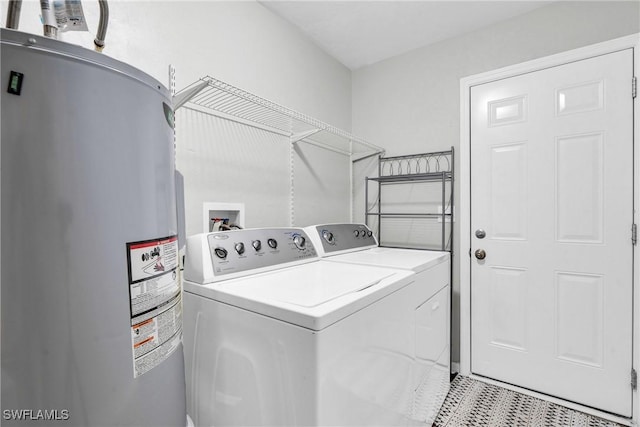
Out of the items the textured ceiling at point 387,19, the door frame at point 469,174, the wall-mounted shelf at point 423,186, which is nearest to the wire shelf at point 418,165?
the wall-mounted shelf at point 423,186

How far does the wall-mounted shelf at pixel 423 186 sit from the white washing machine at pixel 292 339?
43.9 inches

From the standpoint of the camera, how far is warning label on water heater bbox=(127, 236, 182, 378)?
0.62m

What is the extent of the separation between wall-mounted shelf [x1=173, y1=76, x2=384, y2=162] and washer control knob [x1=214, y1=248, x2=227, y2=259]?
2.21ft

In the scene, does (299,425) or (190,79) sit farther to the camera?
(190,79)

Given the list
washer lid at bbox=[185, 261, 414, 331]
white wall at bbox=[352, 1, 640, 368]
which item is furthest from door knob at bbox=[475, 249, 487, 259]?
washer lid at bbox=[185, 261, 414, 331]

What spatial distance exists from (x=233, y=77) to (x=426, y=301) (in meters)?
1.59

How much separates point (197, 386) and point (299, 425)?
49 cm

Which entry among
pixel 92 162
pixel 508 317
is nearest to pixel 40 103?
pixel 92 162

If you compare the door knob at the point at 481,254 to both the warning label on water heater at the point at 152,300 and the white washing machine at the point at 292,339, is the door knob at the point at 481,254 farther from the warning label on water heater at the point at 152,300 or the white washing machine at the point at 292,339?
the warning label on water heater at the point at 152,300

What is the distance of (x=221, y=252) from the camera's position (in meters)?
1.14

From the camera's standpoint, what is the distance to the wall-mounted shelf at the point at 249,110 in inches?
51.4

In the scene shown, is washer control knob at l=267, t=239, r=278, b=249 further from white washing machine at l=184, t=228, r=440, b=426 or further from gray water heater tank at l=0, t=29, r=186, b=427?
gray water heater tank at l=0, t=29, r=186, b=427

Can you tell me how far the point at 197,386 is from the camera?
3.48 feet

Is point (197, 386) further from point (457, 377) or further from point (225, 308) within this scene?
point (457, 377)
